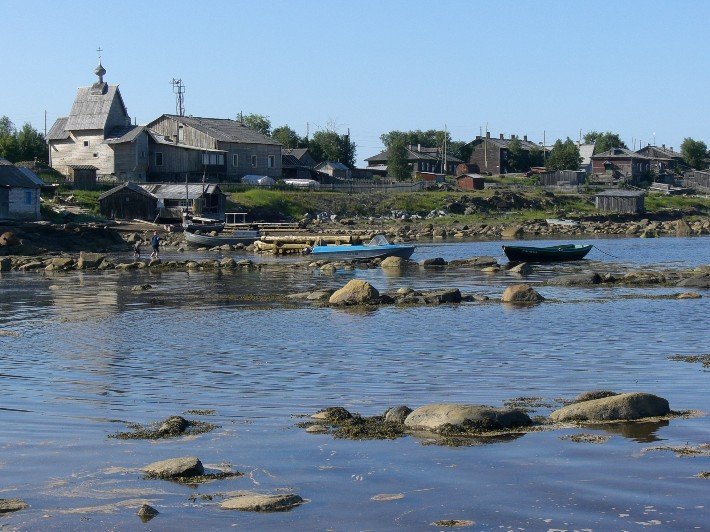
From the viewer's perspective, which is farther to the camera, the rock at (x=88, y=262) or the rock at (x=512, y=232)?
the rock at (x=512, y=232)

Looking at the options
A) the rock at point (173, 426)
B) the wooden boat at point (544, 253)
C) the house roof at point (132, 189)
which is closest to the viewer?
the rock at point (173, 426)

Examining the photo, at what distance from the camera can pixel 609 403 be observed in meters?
15.5

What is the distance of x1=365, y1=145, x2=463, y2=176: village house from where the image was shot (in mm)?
134500

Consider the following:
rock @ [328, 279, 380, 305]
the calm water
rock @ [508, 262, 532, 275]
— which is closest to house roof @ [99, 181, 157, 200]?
rock @ [508, 262, 532, 275]

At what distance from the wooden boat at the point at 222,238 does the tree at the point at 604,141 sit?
318ft

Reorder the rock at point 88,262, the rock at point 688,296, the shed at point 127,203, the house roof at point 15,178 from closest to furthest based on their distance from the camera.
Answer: the rock at point 688,296
the rock at point 88,262
the house roof at point 15,178
the shed at point 127,203

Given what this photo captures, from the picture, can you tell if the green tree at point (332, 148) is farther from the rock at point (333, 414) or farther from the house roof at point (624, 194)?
the rock at point (333, 414)

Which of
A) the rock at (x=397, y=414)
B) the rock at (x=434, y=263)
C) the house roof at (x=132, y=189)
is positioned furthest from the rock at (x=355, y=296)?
the house roof at (x=132, y=189)

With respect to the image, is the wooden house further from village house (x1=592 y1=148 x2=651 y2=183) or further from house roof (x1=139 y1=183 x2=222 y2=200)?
village house (x1=592 y1=148 x2=651 y2=183)

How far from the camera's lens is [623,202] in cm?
11338

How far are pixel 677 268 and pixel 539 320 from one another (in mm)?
24515

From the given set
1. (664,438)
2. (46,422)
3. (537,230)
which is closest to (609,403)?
(664,438)

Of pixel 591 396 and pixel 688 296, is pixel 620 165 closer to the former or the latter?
pixel 688 296

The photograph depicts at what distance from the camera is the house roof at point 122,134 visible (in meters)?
92.2
